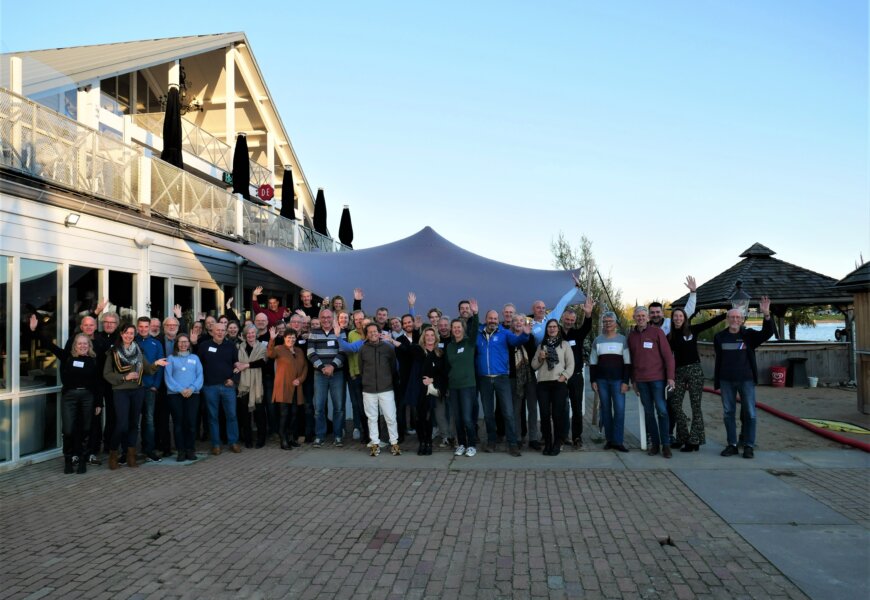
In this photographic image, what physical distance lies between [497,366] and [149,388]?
4223 millimetres

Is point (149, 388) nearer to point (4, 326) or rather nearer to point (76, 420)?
point (76, 420)

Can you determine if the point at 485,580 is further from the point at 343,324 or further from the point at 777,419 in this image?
the point at 777,419

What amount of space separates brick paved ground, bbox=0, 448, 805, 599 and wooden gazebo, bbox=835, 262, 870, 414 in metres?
5.96

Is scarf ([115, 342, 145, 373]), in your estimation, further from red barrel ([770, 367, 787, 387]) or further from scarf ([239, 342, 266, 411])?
red barrel ([770, 367, 787, 387])

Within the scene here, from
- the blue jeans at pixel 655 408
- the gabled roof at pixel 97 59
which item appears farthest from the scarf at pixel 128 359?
the blue jeans at pixel 655 408

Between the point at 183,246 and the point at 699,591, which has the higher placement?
the point at 183,246

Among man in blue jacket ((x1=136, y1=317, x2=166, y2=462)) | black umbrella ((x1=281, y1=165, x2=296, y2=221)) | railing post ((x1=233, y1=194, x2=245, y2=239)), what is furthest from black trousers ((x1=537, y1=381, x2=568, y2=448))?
black umbrella ((x1=281, y1=165, x2=296, y2=221))

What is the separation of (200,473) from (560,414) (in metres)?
4.17

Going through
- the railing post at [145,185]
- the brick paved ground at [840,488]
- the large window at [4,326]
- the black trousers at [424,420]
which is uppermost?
the railing post at [145,185]

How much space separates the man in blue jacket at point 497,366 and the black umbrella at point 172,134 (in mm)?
7670

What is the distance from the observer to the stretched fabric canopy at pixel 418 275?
11461 mm

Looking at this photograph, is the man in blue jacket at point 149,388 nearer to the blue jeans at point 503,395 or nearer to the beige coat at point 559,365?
the blue jeans at point 503,395

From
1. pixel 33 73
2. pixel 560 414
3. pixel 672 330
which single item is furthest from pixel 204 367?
pixel 33 73

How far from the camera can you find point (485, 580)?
12.0 feet
